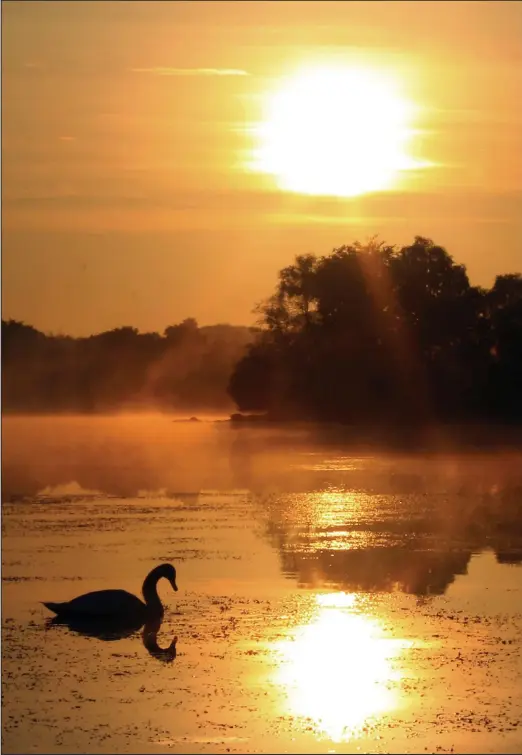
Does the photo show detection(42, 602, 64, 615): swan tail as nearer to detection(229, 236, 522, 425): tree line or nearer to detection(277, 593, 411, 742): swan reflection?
detection(277, 593, 411, 742): swan reflection

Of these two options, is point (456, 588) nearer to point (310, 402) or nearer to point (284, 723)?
point (284, 723)

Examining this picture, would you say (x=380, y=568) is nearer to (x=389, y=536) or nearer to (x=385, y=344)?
(x=389, y=536)

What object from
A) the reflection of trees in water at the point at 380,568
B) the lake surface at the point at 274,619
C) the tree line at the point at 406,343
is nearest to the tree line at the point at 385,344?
the tree line at the point at 406,343

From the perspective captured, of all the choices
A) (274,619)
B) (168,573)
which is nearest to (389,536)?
(168,573)

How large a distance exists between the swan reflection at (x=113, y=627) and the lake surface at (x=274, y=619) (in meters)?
0.06

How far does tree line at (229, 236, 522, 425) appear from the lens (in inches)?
1698

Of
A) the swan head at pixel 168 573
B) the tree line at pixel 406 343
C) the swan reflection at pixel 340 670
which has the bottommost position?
the swan reflection at pixel 340 670

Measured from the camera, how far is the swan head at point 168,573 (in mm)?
11836

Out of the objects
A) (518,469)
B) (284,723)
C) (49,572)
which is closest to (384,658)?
(284,723)

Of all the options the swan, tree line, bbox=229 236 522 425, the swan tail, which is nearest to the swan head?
the swan

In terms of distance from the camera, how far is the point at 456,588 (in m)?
12.2

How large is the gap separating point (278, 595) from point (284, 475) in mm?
11793

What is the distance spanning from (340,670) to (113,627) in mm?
2234

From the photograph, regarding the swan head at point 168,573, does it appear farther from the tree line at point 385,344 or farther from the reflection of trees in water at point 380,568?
the tree line at point 385,344
